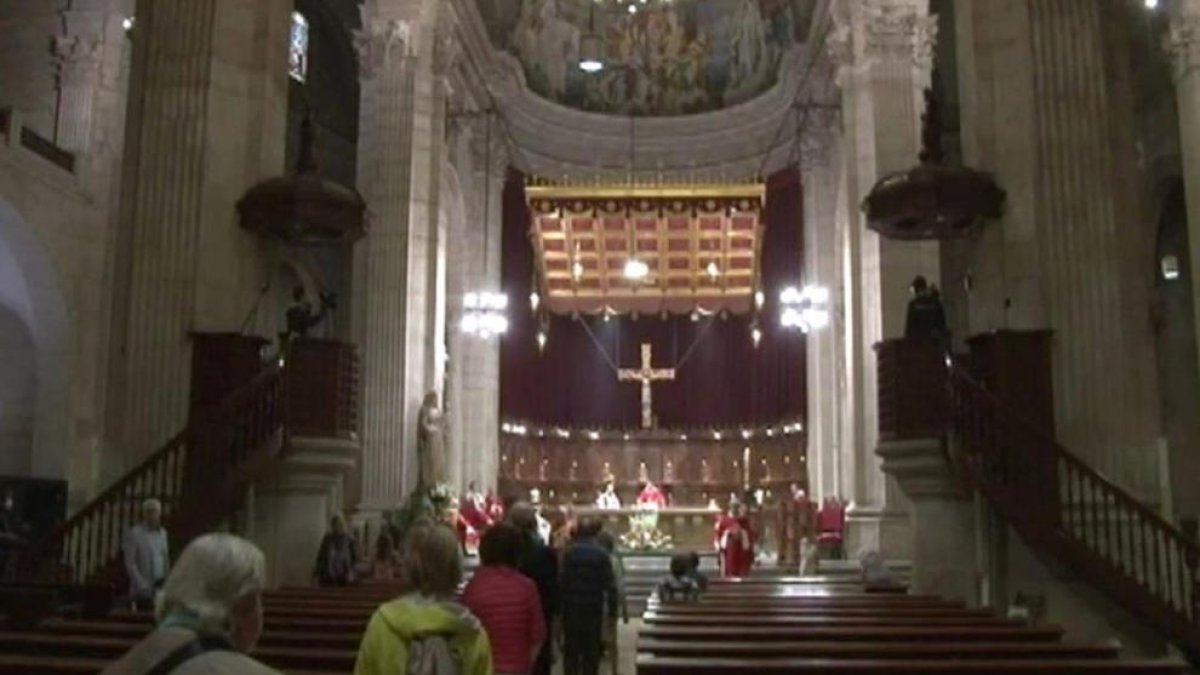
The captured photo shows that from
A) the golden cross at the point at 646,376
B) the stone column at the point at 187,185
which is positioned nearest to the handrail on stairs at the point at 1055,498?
the stone column at the point at 187,185

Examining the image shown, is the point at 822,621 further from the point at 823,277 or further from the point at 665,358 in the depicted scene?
the point at 665,358

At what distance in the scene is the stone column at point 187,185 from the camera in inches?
380

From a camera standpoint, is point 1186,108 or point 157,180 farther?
point 1186,108

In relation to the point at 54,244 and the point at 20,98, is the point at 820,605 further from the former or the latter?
the point at 20,98

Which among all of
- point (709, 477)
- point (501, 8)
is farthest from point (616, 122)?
point (709, 477)

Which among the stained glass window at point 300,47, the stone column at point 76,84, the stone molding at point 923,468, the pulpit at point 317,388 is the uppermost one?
the stained glass window at point 300,47

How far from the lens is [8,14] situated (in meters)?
19.5

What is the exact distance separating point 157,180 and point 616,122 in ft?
66.2

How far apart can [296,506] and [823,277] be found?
15.9m

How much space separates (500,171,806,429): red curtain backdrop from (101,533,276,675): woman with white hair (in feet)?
79.1

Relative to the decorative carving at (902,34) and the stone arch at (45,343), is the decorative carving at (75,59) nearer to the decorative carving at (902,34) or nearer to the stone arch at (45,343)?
the stone arch at (45,343)

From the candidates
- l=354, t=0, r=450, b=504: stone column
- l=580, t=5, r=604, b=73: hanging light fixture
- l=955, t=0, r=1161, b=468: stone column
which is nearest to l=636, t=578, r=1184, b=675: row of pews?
l=955, t=0, r=1161, b=468: stone column

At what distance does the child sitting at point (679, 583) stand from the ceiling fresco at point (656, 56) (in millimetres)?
18622

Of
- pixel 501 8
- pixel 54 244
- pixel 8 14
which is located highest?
pixel 501 8
